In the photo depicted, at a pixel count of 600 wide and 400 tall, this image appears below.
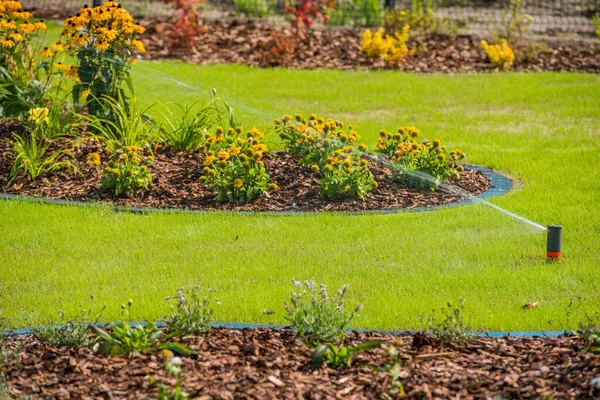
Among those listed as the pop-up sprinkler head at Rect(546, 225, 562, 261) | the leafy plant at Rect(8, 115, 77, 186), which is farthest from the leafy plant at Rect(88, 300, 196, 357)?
the leafy plant at Rect(8, 115, 77, 186)

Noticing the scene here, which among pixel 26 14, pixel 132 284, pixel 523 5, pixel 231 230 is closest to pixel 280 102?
pixel 26 14

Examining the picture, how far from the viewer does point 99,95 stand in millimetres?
8305

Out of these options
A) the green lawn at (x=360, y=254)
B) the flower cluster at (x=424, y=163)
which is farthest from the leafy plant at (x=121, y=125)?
the flower cluster at (x=424, y=163)

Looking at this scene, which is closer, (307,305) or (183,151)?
(307,305)

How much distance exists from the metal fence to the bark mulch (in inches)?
27.4

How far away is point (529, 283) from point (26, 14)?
200 inches

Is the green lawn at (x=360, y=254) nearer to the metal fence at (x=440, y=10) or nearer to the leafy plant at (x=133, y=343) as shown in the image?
the leafy plant at (x=133, y=343)

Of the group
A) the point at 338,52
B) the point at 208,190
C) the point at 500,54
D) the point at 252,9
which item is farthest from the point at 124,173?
the point at 252,9

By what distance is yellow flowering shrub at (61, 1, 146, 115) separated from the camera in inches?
317

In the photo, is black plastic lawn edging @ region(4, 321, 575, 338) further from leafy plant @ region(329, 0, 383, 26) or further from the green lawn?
leafy plant @ region(329, 0, 383, 26)

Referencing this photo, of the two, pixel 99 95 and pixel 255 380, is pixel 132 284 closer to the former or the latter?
pixel 255 380

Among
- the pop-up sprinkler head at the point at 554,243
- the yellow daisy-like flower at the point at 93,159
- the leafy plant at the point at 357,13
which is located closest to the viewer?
the pop-up sprinkler head at the point at 554,243

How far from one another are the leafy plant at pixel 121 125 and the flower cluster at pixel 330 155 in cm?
115

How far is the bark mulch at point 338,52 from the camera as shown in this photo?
1276 centimetres
